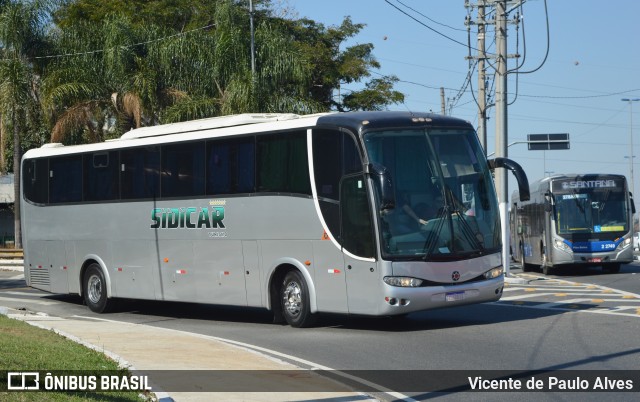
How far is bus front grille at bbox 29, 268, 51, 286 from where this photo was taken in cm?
2448

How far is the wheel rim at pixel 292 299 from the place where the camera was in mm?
17984

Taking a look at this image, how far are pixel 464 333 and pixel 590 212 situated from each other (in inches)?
780

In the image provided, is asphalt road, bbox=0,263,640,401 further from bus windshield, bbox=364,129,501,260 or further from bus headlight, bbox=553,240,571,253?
bus headlight, bbox=553,240,571,253

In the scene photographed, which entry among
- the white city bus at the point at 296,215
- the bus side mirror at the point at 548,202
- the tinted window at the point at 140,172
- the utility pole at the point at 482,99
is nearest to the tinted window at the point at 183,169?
the white city bus at the point at 296,215

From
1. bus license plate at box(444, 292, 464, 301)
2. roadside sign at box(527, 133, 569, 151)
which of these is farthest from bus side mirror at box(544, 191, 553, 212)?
bus license plate at box(444, 292, 464, 301)

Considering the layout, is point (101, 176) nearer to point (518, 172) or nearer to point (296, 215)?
point (296, 215)

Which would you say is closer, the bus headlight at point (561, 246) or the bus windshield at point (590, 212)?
the bus headlight at point (561, 246)

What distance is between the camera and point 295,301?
A: 18094 mm

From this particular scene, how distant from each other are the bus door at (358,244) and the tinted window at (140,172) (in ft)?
18.4

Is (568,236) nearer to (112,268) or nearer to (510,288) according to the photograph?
(510,288)

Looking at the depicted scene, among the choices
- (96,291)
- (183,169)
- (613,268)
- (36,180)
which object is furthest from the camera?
(613,268)

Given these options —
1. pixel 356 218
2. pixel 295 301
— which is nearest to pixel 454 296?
pixel 356 218

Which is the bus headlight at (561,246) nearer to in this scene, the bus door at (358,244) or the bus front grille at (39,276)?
the bus front grille at (39,276)

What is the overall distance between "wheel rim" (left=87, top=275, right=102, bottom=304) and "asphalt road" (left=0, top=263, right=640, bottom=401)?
378mm
